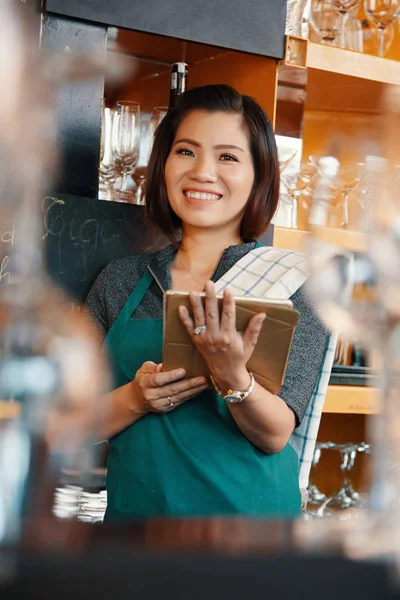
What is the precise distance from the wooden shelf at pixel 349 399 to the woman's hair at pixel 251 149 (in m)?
0.51

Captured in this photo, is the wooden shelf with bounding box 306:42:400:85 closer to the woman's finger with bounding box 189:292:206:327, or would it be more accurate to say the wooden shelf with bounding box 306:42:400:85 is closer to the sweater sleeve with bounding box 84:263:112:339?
the sweater sleeve with bounding box 84:263:112:339

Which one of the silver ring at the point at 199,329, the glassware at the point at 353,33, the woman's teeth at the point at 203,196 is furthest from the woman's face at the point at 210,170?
the glassware at the point at 353,33

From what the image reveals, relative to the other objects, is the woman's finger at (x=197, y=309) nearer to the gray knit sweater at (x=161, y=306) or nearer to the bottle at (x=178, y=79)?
the gray knit sweater at (x=161, y=306)

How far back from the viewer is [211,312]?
121 cm

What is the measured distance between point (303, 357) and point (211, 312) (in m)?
0.39

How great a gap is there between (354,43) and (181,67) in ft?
2.03

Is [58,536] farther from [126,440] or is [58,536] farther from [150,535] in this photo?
[126,440]

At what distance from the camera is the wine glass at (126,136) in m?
1.90

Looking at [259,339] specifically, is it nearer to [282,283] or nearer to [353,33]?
[282,283]

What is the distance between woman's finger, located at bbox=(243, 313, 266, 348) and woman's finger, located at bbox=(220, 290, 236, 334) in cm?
2

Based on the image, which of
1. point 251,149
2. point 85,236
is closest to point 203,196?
point 251,149

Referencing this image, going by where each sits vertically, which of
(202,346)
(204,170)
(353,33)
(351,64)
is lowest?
(202,346)

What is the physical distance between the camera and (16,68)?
1.82 ft

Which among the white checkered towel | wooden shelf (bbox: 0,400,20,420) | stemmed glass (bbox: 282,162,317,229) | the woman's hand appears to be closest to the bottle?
stemmed glass (bbox: 282,162,317,229)
